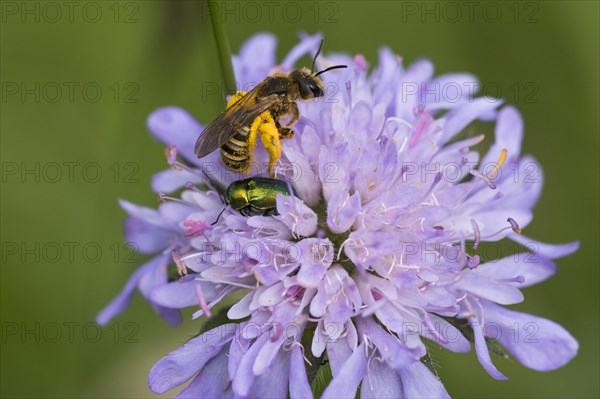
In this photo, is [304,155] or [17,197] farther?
[17,197]

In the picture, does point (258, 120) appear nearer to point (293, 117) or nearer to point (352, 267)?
point (293, 117)

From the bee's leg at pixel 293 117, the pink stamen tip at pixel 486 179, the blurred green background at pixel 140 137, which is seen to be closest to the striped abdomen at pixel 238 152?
the bee's leg at pixel 293 117

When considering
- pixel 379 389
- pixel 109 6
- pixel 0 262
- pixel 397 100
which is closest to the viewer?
pixel 379 389

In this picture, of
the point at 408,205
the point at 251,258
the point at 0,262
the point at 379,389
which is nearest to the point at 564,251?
the point at 408,205

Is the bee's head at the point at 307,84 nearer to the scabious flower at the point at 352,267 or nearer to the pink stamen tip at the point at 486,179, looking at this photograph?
the scabious flower at the point at 352,267

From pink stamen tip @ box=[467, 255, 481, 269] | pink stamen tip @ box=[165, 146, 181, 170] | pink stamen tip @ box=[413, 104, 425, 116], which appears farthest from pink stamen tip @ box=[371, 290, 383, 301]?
pink stamen tip @ box=[165, 146, 181, 170]

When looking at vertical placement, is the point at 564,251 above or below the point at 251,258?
below

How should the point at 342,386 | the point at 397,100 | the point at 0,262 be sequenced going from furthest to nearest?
the point at 0,262 → the point at 397,100 → the point at 342,386

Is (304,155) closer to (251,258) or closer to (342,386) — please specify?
(251,258)
